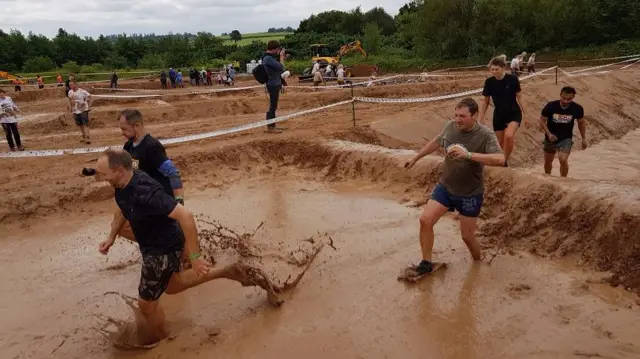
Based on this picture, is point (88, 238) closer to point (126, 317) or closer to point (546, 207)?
point (126, 317)

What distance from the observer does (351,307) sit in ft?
14.9

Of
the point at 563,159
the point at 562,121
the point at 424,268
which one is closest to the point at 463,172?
the point at 424,268

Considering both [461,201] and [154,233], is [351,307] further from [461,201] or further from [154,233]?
[154,233]

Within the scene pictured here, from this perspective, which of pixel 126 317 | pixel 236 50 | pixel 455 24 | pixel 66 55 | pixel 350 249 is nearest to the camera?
pixel 126 317

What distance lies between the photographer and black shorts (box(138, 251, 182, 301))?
12.4 feet

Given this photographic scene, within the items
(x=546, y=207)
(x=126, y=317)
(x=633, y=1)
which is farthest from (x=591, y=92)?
(x=633, y=1)

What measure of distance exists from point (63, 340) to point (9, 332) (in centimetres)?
63

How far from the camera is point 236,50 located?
59.8m

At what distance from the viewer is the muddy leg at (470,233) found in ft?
15.5

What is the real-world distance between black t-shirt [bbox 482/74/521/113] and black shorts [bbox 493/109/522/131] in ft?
0.15

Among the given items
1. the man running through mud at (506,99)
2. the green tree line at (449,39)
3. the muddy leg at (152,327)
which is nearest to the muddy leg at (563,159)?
the man running through mud at (506,99)

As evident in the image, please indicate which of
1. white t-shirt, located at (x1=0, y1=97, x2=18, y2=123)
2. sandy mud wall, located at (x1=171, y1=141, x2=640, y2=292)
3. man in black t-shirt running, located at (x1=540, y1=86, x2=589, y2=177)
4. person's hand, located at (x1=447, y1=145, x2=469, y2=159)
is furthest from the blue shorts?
white t-shirt, located at (x1=0, y1=97, x2=18, y2=123)

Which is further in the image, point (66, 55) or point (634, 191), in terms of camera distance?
point (66, 55)

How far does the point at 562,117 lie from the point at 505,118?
0.84 m
